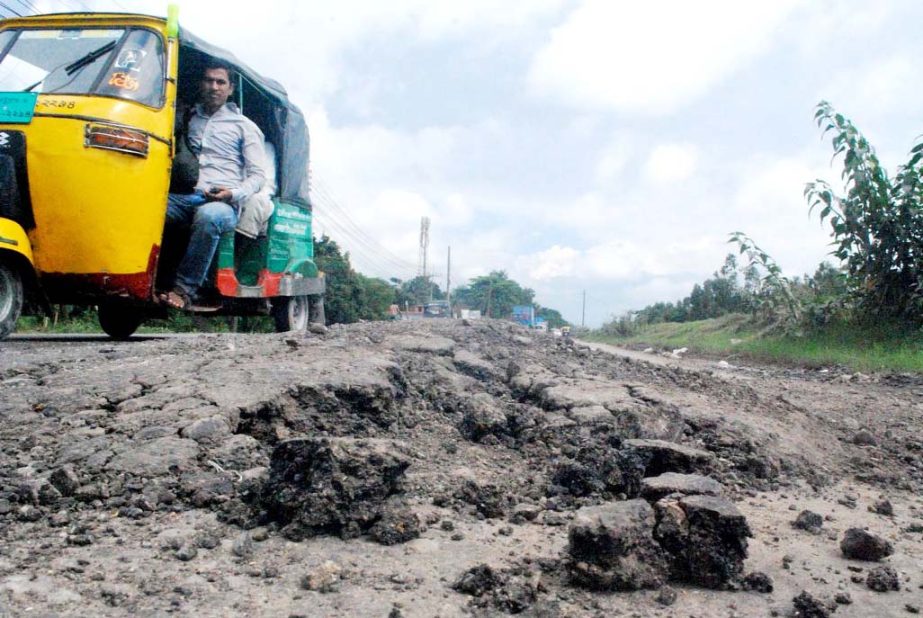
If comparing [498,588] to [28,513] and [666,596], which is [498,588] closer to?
[666,596]

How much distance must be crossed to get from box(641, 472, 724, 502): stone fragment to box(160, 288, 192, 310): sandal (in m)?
4.27

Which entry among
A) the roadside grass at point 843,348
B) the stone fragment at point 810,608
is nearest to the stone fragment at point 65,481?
the stone fragment at point 810,608

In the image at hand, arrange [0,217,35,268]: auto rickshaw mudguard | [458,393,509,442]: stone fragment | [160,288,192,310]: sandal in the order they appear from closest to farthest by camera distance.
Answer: [458,393,509,442]: stone fragment, [0,217,35,268]: auto rickshaw mudguard, [160,288,192,310]: sandal

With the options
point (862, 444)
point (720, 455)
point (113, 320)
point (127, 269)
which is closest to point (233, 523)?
point (720, 455)

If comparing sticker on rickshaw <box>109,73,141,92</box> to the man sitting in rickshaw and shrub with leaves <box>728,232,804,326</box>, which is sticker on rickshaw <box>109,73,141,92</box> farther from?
shrub with leaves <box>728,232,804,326</box>

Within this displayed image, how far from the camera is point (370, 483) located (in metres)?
2.54

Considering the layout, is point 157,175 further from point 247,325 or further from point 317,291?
point 247,325

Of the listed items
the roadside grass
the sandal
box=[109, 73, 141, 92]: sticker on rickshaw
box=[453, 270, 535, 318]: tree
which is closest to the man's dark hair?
box=[109, 73, 141, 92]: sticker on rickshaw

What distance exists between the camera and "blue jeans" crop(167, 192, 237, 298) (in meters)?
5.78

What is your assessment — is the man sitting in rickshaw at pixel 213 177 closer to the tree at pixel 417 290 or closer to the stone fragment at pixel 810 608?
the stone fragment at pixel 810 608

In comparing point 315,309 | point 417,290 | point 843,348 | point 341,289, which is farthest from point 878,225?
point 417,290

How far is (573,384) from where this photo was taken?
4551 mm

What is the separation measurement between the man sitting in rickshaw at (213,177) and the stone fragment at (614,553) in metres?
4.42

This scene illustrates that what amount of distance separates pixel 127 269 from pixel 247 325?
14628 millimetres
